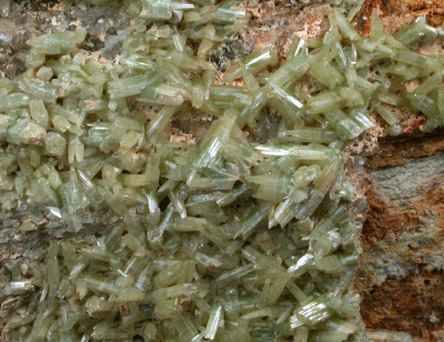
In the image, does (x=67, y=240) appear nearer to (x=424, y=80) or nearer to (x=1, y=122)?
(x=1, y=122)

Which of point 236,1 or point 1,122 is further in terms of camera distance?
point 236,1

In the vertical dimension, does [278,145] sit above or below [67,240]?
above

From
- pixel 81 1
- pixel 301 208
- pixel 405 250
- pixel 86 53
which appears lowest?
pixel 405 250

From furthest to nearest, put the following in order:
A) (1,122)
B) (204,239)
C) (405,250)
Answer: (405,250) < (204,239) < (1,122)

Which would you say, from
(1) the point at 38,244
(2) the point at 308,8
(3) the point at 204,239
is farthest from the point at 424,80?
(1) the point at 38,244

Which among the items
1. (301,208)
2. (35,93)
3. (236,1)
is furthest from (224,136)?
(35,93)

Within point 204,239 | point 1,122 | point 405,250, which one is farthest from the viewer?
point 405,250

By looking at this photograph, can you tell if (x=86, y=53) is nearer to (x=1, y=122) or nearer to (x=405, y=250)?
(x=1, y=122)
